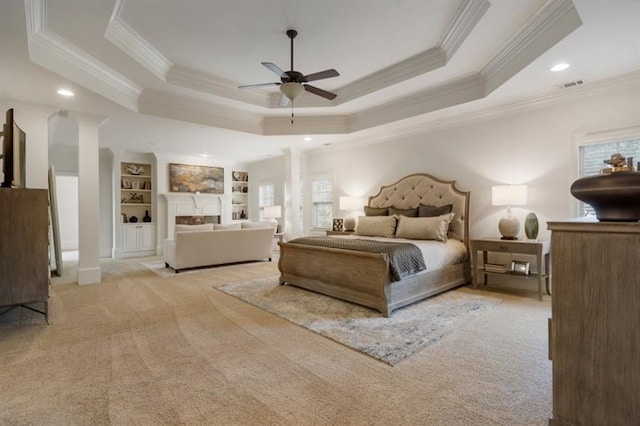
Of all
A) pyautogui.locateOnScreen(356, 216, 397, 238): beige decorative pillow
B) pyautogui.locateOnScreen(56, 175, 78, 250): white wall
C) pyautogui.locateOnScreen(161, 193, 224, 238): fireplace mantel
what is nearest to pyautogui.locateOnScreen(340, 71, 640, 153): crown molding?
pyautogui.locateOnScreen(356, 216, 397, 238): beige decorative pillow

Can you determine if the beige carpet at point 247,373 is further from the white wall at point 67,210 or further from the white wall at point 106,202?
the white wall at point 67,210

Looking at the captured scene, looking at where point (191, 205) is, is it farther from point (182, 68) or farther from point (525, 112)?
point (525, 112)

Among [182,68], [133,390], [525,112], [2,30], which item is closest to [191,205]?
[182,68]

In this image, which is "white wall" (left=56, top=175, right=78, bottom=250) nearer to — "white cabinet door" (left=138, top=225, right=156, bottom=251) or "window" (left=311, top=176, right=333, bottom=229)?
"white cabinet door" (left=138, top=225, right=156, bottom=251)

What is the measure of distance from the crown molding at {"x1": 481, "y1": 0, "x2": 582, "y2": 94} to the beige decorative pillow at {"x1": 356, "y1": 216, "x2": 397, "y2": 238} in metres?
2.30

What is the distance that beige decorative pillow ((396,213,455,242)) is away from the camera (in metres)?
4.50

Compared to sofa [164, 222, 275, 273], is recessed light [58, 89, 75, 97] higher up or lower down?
higher up

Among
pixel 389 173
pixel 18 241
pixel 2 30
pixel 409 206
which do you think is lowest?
pixel 18 241

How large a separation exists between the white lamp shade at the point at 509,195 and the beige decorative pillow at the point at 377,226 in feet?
4.86

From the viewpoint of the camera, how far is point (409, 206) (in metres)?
5.58

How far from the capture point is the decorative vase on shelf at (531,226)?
406 centimetres

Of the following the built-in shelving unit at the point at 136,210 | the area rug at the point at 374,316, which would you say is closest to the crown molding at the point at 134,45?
the area rug at the point at 374,316

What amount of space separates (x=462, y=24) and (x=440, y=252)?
8.47 ft

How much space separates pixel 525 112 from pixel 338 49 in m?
2.79
